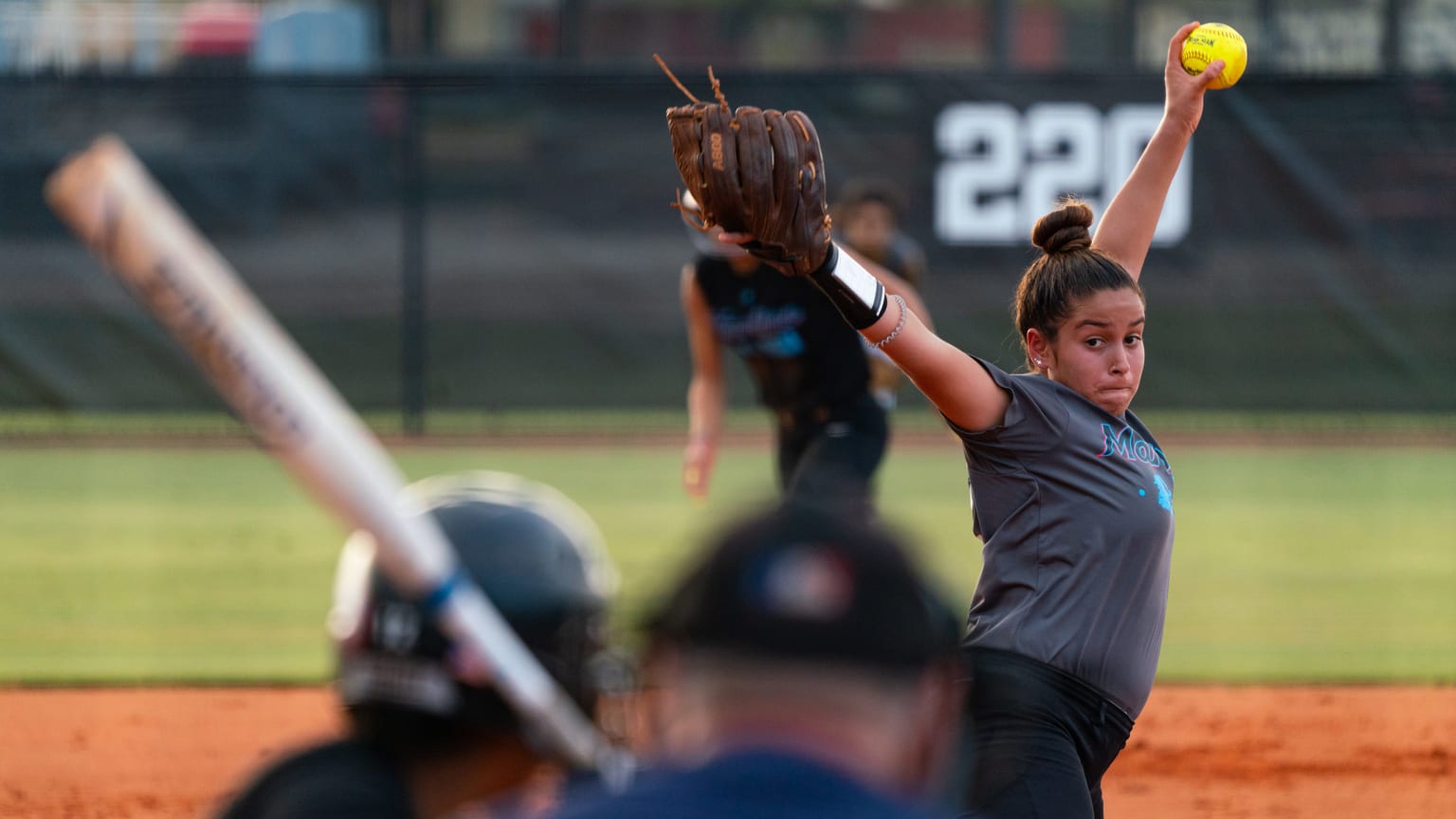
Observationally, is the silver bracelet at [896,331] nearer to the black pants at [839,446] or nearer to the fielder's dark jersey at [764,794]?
the fielder's dark jersey at [764,794]

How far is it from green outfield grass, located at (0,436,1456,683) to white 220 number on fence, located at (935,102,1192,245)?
1.71m

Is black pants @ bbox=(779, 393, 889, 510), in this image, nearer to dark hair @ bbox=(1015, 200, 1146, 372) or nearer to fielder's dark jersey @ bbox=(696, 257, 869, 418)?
fielder's dark jersey @ bbox=(696, 257, 869, 418)

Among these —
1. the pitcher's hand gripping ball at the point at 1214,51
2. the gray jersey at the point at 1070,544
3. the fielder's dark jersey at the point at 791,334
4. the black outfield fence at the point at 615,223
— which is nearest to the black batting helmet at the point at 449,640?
the gray jersey at the point at 1070,544

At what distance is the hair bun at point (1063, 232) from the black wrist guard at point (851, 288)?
469mm

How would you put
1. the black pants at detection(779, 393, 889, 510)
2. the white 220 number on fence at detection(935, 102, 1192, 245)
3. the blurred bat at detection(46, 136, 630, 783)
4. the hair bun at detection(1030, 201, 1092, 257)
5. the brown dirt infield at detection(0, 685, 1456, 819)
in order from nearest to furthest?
the blurred bat at detection(46, 136, 630, 783)
the hair bun at detection(1030, 201, 1092, 257)
the brown dirt infield at detection(0, 685, 1456, 819)
the black pants at detection(779, 393, 889, 510)
the white 220 number on fence at detection(935, 102, 1192, 245)

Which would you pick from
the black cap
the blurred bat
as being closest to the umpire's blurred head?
the black cap

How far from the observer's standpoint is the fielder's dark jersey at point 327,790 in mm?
1516

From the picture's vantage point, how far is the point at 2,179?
446 inches

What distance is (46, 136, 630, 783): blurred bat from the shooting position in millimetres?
1421

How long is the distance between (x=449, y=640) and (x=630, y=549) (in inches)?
277

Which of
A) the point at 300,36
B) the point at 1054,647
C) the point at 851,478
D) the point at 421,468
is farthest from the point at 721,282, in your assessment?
the point at 300,36

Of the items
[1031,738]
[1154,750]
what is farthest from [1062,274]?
[1154,750]

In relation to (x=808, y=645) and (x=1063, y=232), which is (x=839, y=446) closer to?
(x=1063, y=232)

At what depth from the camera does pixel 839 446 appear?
5.64m
